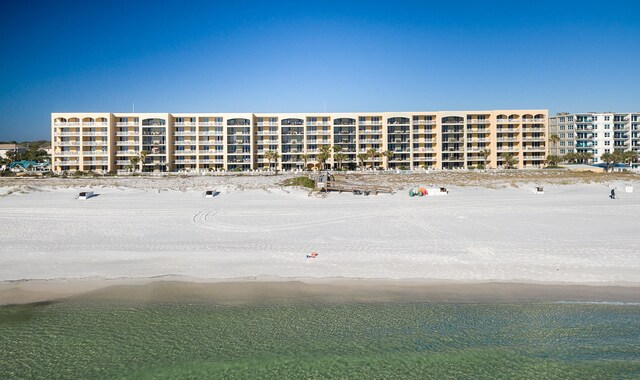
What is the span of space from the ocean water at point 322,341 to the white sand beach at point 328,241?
98.7 inches

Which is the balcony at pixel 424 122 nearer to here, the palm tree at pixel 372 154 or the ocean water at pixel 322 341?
the palm tree at pixel 372 154

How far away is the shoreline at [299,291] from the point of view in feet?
41.7

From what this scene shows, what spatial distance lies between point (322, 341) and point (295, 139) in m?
95.3

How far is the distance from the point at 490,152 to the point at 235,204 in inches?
3309

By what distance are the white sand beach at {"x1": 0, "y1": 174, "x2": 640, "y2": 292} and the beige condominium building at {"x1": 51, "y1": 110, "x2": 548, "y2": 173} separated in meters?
70.4

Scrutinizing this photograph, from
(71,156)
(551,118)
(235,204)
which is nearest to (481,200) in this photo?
(235,204)

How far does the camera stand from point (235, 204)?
1282 inches

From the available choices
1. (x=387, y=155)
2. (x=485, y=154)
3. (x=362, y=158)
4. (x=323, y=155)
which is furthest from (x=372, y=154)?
(x=485, y=154)

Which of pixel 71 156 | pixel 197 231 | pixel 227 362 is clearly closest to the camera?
pixel 227 362

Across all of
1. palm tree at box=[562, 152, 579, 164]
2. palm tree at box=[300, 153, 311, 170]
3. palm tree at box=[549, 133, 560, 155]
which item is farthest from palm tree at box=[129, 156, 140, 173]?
palm tree at box=[562, 152, 579, 164]

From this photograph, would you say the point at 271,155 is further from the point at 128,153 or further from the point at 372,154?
the point at 128,153

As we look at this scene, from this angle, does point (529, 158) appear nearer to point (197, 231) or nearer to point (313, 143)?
point (313, 143)

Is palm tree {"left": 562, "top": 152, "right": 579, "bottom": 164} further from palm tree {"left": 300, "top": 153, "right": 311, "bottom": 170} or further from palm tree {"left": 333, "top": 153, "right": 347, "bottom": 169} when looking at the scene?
palm tree {"left": 300, "top": 153, "right": 311, "bottom": 170}

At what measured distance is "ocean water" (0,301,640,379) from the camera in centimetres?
923
